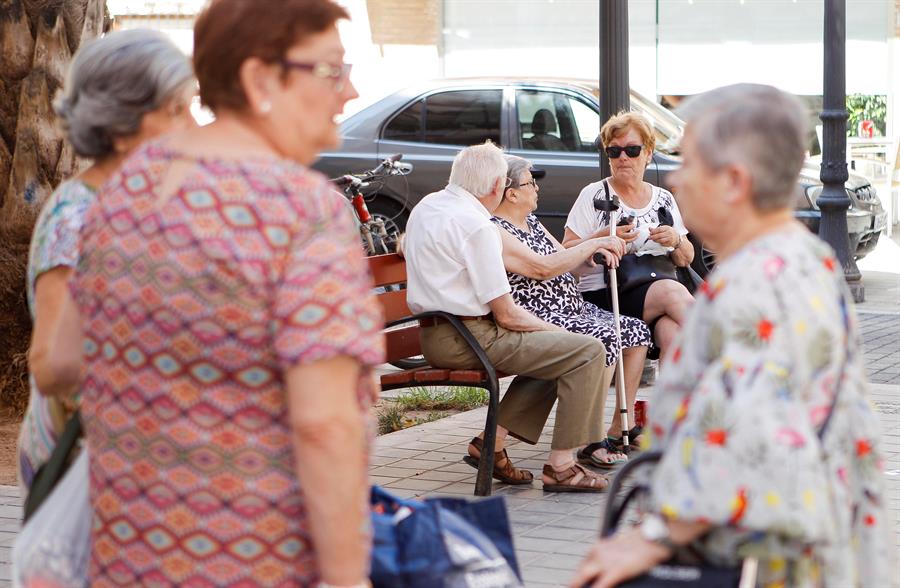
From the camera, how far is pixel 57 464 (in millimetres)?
2357

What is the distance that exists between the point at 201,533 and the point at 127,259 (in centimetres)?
41

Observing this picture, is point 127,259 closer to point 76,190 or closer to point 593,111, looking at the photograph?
point 76,190

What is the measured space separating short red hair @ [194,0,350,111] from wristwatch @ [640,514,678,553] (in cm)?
88

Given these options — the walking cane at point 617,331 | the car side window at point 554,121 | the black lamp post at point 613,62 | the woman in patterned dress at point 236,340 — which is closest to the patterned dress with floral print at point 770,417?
the woman in patterned dress at point 236,340

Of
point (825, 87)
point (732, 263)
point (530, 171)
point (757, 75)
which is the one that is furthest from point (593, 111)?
point (732, 263)

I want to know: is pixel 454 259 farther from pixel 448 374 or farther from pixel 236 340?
pixel 236 340

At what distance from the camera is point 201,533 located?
1.98 meters

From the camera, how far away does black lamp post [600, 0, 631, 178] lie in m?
7.99

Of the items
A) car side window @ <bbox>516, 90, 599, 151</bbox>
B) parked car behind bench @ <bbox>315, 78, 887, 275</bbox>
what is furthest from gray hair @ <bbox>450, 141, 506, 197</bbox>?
car side window @ <bbox>516, 90, 599, 151</bbox>

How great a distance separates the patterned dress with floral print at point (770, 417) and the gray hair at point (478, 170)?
3630 millimetres

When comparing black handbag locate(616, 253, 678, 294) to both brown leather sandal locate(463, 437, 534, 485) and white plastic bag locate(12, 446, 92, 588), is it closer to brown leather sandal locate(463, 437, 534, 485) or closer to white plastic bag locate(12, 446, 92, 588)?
brown leather sandal locate(463, 437, 534, 485)

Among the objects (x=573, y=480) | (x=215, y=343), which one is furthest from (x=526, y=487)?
(x=215, y=343)

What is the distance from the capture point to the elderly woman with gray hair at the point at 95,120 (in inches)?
101

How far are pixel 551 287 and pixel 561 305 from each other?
0.32 ft
